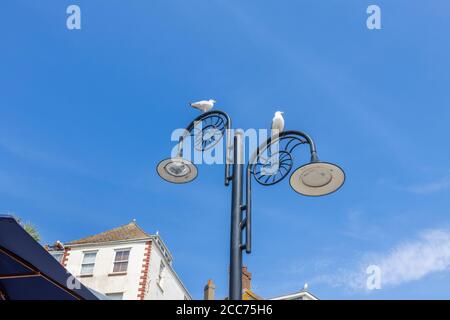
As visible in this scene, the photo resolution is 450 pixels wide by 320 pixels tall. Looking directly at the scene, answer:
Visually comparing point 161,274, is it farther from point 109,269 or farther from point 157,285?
point 109,269

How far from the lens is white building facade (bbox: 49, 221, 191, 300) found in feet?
81.9

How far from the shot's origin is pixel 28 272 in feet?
20.7

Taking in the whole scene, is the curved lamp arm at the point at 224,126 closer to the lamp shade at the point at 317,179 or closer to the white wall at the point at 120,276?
the lamp shade at the point at 317,179

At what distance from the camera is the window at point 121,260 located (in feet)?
84.6

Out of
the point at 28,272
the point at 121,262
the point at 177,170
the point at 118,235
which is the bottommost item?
the point at 28,272

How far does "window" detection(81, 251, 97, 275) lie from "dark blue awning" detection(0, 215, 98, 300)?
2010 cm

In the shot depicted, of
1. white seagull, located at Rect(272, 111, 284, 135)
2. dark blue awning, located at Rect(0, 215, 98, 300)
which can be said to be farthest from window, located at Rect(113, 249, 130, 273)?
white seagull, located at Rect(272, 111, 284, 135)

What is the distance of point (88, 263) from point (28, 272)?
70.5ft

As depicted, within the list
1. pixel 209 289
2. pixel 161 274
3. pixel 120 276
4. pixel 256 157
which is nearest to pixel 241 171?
pixel 256 157

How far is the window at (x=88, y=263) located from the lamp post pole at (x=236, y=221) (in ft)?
74.4
